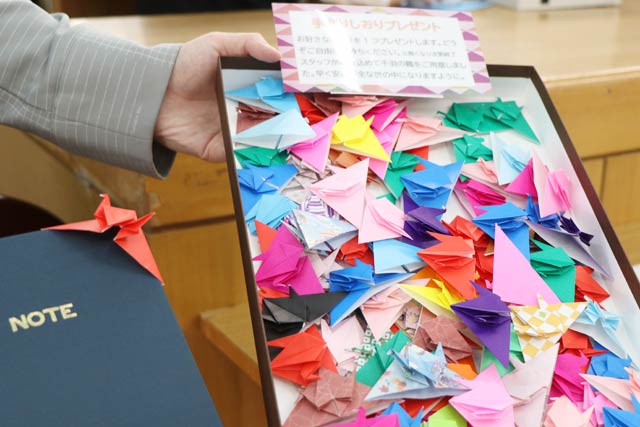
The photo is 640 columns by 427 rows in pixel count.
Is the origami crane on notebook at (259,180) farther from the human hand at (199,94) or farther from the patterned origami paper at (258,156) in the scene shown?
the human hand at (199,94)

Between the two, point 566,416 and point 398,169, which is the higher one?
point 398,169

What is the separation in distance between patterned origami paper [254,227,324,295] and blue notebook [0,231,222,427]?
8cm

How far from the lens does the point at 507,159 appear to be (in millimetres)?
755

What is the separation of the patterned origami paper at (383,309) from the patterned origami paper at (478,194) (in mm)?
133

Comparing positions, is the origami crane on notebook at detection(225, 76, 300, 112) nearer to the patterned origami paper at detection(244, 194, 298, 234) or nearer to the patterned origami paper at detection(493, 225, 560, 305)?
the patterned origami paper at detection(244, 194, 298, 234)

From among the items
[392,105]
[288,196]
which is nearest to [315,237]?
[288,196]

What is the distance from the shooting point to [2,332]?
1.73ft

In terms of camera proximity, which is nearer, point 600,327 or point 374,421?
point 374,421

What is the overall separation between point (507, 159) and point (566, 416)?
10.8 inches

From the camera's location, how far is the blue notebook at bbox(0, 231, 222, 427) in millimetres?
510

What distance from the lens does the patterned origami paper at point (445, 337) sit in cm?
60

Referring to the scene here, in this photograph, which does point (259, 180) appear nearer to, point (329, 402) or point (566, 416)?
point (329, 402)

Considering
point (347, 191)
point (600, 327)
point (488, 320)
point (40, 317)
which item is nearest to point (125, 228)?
point (40, 317)

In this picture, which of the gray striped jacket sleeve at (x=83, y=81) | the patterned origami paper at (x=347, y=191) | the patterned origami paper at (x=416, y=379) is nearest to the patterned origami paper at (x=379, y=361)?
the patterned origami paper at (x=416, y=379)
